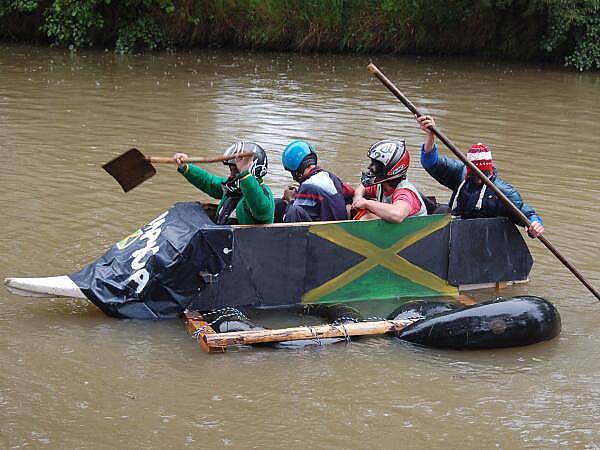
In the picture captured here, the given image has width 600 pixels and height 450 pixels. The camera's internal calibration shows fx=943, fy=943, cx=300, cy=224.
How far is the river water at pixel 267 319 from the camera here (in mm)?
5812

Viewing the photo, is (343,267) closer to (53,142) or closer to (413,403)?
(413,403)

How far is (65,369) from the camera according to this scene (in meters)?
6.38

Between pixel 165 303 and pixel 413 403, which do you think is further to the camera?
pixel 165 303

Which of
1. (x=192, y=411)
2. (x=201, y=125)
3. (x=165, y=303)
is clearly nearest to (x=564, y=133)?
(x=201, y=125)

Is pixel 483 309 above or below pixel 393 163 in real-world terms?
below

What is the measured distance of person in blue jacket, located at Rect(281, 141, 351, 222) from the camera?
7699 millimetres

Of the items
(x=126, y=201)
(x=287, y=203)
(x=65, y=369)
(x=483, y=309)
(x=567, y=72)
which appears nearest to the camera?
(x=65, y=369)

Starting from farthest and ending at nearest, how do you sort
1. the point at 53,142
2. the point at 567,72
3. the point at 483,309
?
1. the point at 567,72
2. the point at 53,142
3. the point at 483,309

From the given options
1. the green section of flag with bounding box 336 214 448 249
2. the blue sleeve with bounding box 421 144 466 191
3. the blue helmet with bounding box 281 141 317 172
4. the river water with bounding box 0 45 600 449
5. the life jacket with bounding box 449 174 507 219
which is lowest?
the river water with bounding box 0 45 600 449

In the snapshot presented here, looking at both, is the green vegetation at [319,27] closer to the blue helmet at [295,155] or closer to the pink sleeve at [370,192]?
the pink sleeve at [370,192]

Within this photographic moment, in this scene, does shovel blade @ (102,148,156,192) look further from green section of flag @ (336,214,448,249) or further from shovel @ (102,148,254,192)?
green section of flag @ (336,214,448,249)

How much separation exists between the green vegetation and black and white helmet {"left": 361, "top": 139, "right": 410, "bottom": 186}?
52.4 feet

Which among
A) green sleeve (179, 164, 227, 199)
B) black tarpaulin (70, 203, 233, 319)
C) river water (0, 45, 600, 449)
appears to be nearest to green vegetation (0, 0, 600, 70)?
river water (0, 45, 600, 449)

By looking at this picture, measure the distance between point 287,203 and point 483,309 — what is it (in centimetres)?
207
